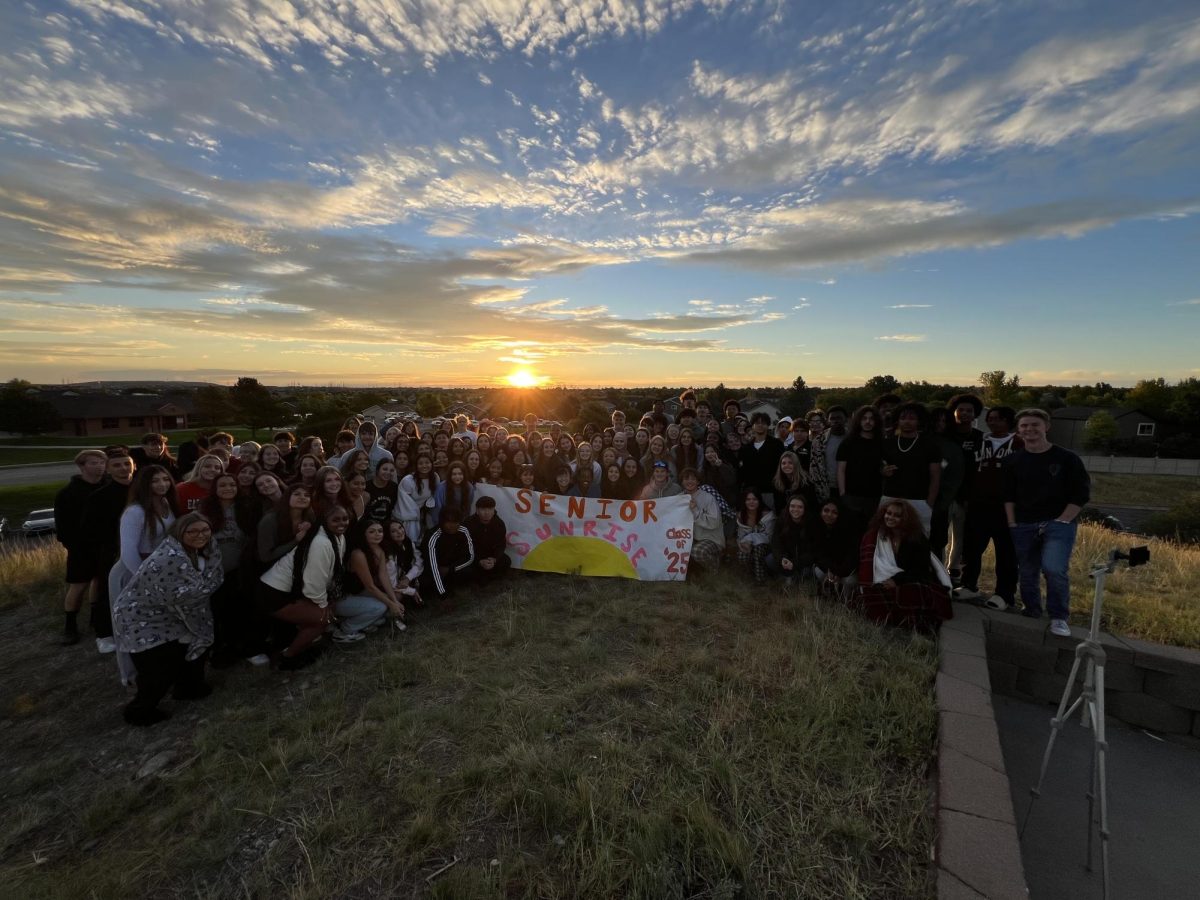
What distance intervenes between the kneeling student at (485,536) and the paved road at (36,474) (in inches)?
1381

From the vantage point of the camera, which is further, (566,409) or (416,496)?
(566,409)

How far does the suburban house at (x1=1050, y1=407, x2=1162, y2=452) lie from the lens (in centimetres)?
5562

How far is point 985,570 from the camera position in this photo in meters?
7.47

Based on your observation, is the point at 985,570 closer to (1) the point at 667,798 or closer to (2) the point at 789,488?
(2) the point at 789,488

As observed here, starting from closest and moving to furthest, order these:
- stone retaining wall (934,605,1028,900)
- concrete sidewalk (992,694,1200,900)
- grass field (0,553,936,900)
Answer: stone retaining wall (934,605,1028,900) < grass field (0,553,936,900) < concrete sidewalk (992,694,1200,900)

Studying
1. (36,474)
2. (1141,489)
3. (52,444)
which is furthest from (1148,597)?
(52,444)

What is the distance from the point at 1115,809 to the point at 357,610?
21.9 feet

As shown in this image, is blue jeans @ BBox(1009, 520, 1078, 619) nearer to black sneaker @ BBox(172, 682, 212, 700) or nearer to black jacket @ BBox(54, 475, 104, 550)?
black sneaker @ BBox(172, 682, 212, 700)

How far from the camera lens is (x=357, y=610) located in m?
5.60

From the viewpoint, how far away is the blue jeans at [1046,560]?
5094 mm

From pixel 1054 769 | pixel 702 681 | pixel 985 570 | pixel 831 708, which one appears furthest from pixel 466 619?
pixel 985 570

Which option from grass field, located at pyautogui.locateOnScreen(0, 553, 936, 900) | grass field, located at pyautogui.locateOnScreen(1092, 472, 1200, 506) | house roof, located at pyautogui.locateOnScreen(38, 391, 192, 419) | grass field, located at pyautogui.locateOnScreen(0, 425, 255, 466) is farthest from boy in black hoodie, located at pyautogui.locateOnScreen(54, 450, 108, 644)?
house roof, located at pyautogui.locateOnScreen(38, 391, 192, 419)

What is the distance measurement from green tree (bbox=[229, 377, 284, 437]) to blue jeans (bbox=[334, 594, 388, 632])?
174ft

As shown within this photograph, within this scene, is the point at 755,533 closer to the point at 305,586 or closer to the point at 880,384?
the point at 305,586
